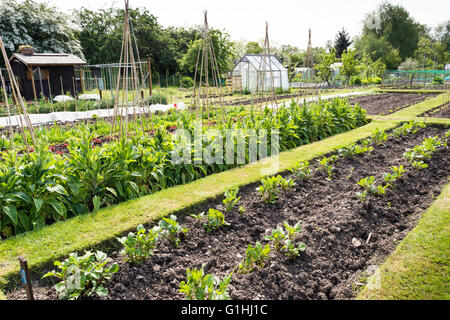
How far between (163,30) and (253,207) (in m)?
39.3

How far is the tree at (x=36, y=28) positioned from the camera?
88.0ft

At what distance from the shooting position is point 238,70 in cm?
2572

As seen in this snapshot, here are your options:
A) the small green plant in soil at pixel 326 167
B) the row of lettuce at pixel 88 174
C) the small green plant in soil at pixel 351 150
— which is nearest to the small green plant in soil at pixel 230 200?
the row of lettuce at pixel 88 174

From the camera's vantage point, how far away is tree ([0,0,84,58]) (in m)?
26.8

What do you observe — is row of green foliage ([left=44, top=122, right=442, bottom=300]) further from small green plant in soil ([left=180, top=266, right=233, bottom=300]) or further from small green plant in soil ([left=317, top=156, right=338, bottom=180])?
small green plant in soil ([left=317, top=156, right=338, bottom=180])

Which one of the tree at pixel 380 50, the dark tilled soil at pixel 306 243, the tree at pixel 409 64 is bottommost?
the dark tilled soil at pixel 306 243

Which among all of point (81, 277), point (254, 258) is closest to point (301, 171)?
point (254, 258)

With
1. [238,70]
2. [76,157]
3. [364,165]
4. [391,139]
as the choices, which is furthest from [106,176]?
[238,70]

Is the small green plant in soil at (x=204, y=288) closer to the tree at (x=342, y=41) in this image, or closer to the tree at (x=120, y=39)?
the tree at (x=120, y=39)

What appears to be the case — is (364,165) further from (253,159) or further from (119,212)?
(119,212)

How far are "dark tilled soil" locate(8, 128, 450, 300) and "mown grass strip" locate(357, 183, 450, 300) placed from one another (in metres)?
0.12

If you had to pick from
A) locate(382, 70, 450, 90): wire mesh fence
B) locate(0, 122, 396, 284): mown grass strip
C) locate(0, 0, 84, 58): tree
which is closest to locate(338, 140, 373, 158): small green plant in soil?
locate(0, 122, 396, 284): mown grass strip

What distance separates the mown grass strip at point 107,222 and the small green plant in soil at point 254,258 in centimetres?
142

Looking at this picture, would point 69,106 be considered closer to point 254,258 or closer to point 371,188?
point 371,188
